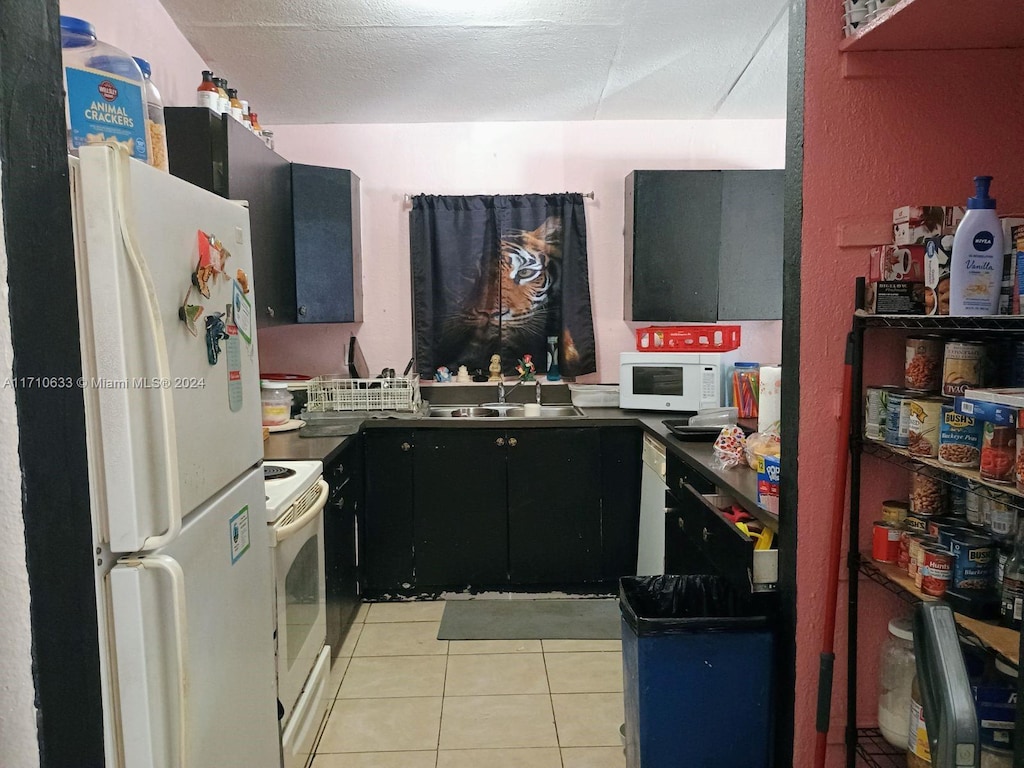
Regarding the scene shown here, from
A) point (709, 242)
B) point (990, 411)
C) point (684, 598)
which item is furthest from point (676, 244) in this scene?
point (990, 411)

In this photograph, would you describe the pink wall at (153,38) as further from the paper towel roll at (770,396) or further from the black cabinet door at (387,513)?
the paper towel roll at (770,396)

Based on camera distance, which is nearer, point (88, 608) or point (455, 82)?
point (88, 608)

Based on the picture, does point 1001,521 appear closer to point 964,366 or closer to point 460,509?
point 964,366

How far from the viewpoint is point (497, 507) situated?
3.37 meters

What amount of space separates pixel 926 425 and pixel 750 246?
2.31 meters

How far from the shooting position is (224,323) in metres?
1.42

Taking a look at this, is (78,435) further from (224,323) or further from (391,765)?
(391,765)

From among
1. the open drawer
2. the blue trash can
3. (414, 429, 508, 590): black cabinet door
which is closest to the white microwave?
(414, 429, 508, 590): black cabinet door

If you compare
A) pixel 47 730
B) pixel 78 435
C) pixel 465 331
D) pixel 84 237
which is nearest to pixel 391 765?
pixel 47 730

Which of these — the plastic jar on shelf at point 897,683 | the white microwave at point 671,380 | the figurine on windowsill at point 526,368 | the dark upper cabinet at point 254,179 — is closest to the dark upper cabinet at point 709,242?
the white microwave at point 671,380

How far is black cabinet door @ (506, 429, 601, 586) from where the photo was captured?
3.36 m

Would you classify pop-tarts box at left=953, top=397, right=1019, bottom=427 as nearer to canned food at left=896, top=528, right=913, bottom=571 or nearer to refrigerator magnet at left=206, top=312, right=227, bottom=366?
canned food at left=896, top=528, right=913, bottom=571

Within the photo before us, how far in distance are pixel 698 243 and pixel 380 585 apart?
2218 mm

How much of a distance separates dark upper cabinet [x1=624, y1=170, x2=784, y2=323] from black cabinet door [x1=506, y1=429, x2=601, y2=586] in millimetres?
846
